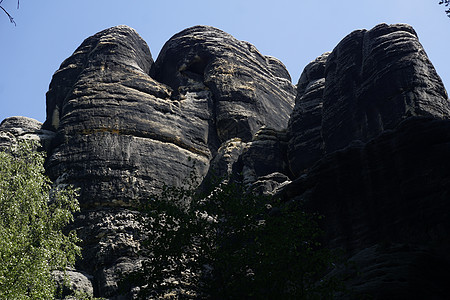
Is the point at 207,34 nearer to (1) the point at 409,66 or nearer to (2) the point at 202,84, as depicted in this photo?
(2) the point at 202,84

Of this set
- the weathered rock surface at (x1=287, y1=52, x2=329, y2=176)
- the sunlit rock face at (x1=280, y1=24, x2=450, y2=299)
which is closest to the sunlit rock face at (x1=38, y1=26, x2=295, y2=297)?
the weathered rock surface at (x1=287, y1=52, x2=329, y2=176)

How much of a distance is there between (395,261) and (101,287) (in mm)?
22262

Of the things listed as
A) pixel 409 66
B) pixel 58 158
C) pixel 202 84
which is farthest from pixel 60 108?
pixel 409 66

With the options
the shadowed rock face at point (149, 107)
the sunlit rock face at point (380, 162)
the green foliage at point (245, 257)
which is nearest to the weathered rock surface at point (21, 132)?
the shadowed rock face at point (149, 107)

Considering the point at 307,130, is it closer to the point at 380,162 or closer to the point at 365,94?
the point at 365,94

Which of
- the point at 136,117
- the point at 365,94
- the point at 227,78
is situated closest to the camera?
the point at 365,94

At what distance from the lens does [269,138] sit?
147 ft

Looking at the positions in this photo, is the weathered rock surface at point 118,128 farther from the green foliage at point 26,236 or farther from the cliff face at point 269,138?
the green foliage at point 26,236

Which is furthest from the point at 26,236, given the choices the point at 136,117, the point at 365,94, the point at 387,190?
the point at 365,94

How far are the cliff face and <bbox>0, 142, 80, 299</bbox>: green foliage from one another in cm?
447

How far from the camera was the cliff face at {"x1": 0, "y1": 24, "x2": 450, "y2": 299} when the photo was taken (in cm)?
2591

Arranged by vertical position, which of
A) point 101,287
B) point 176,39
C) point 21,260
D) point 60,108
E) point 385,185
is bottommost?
point 21,260

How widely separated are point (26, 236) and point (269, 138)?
2500 cm

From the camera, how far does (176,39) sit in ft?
195
